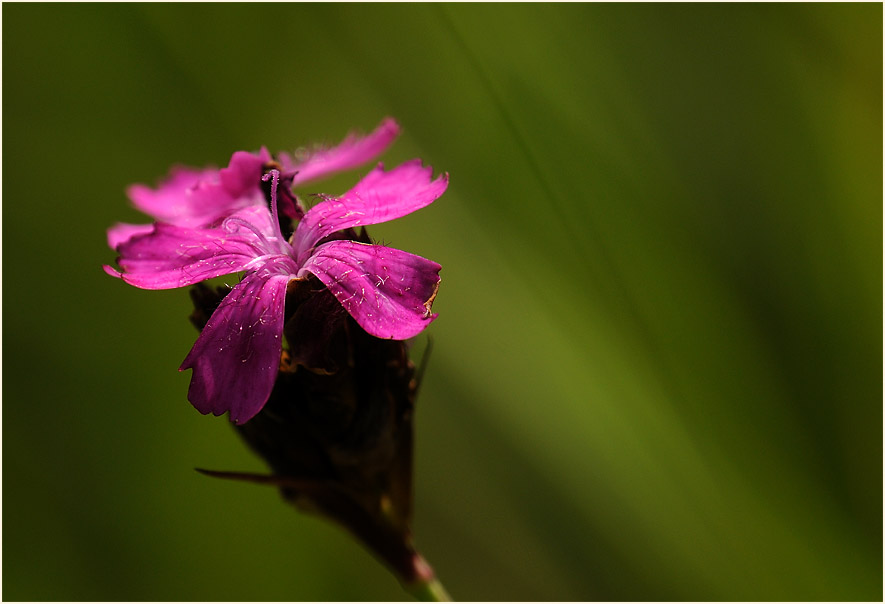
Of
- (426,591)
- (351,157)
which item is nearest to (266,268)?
(351,157)

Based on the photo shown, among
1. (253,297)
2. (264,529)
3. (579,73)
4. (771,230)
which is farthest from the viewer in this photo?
(264,529)

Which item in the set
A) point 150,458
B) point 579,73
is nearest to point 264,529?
point 150,458

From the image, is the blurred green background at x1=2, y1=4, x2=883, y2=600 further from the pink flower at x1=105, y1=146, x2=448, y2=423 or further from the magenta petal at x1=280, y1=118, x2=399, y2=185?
the pink flower at x1=105, y1=146, x2=448, y2=423

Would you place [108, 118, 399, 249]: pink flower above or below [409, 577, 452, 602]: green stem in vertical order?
above

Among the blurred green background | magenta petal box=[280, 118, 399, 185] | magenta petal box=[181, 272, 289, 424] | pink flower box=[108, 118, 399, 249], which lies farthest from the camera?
the blurred green background

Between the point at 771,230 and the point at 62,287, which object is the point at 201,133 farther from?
the point at 771,230

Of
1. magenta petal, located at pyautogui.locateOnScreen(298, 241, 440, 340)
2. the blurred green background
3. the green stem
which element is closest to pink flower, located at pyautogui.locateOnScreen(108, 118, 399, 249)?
magenta petal, located at pyautogui.locateOnScreen(298, 241, 440, 340)
